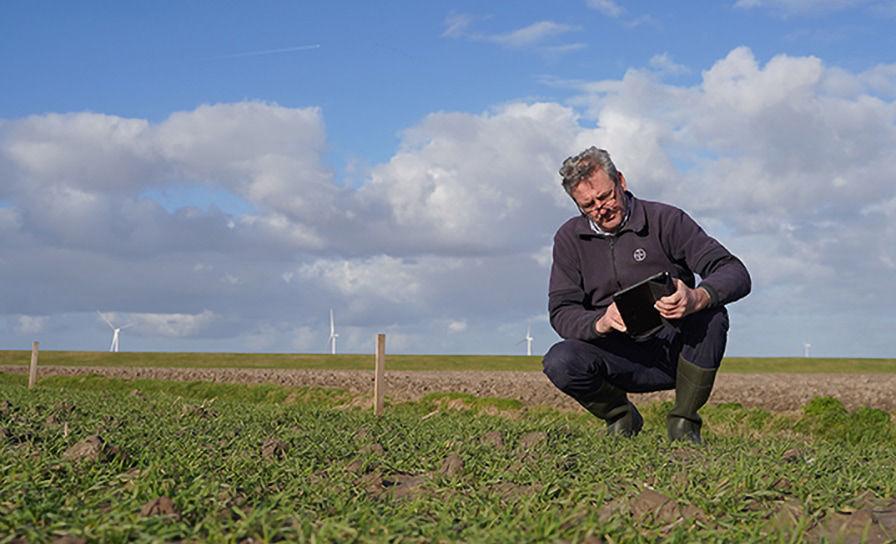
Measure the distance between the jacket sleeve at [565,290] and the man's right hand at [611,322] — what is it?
0.39 metres

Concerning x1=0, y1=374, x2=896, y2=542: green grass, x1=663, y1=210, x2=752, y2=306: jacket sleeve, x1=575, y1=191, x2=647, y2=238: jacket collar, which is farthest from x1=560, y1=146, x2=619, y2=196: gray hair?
x1=0, y1=374, x2=896, y2=542: green grass

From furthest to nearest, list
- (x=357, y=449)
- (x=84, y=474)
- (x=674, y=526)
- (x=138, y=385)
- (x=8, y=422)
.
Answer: (x=138, y=385)
(x=8, y=422)
(x=357, y=449)
(x=84, y=474)
(x=674, y=526)

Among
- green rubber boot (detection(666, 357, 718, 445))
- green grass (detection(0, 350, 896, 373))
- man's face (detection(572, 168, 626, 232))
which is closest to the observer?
man's face (detection(572, 168, 626, 232))

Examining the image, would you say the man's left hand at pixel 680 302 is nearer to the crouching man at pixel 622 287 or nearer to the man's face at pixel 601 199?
the crouching man at pixel 622 287

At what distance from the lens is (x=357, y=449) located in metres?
5.73

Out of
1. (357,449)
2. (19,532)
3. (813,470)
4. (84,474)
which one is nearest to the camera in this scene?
(19,532)

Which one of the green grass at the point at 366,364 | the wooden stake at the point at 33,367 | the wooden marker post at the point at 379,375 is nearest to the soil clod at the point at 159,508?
the wooden marker post at the point at 379,375

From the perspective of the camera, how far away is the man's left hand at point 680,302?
6.21 metres

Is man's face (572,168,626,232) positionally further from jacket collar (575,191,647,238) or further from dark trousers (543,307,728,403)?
dark trousers (543,307,728,403)

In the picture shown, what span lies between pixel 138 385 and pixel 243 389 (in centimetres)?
588

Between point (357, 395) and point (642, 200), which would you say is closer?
point (642, 200)

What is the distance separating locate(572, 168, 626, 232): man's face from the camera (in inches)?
260

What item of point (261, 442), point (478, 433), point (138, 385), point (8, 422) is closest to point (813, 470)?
point (478, 433)

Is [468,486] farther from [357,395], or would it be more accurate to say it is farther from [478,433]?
[357,395]
